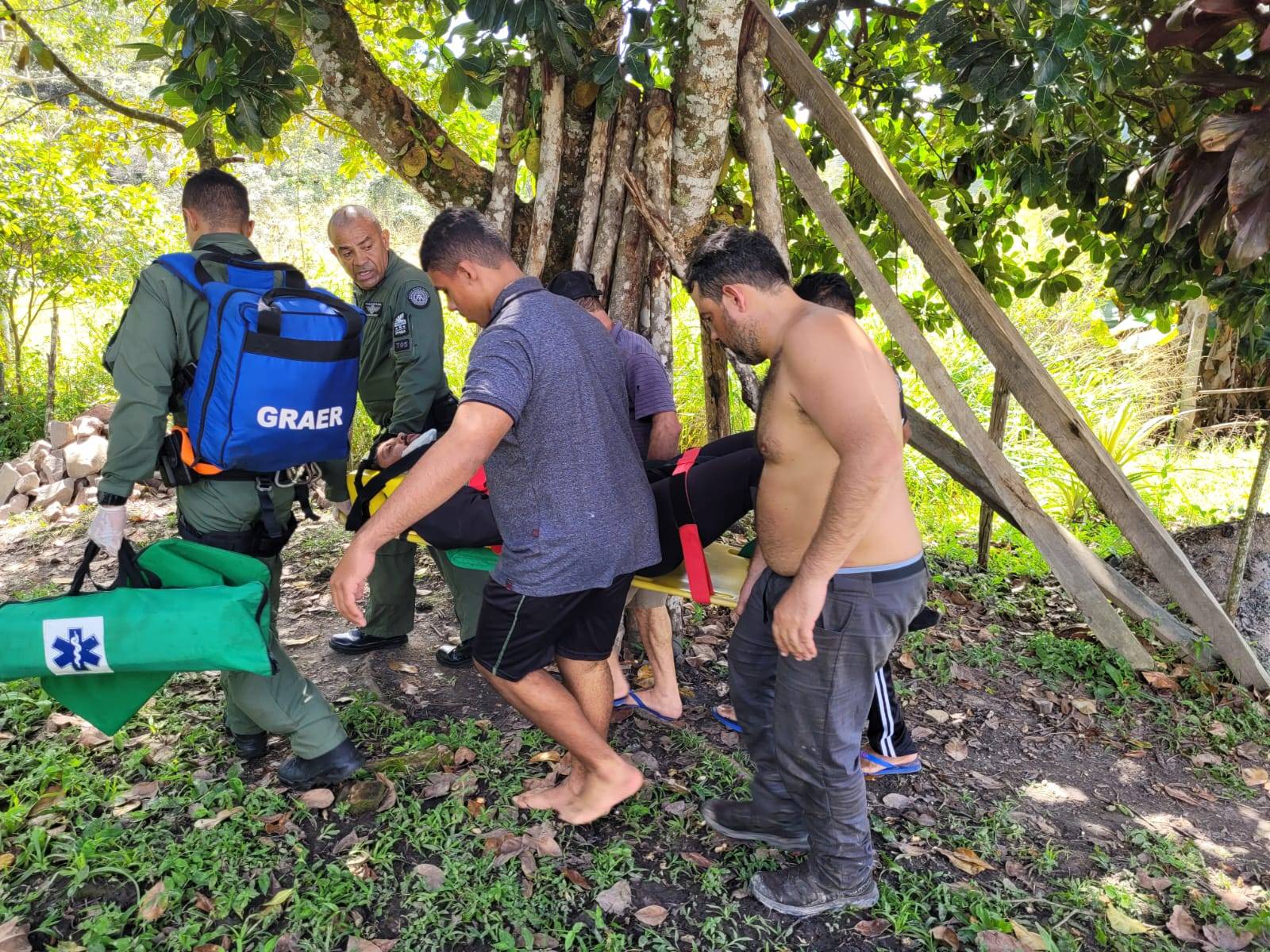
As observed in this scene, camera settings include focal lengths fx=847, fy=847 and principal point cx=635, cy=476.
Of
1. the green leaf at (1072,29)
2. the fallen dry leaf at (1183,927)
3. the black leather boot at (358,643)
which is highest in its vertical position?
the green leaf at (1072,29)

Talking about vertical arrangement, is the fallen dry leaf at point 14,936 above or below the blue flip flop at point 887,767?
below

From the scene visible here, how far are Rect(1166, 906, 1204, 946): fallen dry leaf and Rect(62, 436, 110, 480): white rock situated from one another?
7.72 m

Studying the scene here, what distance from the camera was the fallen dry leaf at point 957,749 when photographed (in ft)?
12.2

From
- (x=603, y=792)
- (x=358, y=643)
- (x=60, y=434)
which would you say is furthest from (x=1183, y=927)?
(x=60, y=434)

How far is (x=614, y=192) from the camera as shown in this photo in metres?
4.15

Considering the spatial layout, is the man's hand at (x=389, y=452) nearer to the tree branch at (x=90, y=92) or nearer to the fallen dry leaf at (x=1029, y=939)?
the tree branch at (x=90, y=92)

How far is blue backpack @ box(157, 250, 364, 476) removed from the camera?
9.26 ft

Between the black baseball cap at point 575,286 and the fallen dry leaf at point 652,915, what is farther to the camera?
the black baseball cap at point 575,286

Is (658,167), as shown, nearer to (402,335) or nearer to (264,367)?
(402,335)

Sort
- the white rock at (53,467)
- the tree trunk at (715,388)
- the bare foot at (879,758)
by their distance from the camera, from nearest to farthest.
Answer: the bare foot at (879,758) → the tree trunk at (715,388) → the white rock at (53,467)

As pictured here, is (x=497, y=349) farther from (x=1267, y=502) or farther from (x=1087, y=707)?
(x=1267, y=502)

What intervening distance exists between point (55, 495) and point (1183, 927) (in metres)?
7.94

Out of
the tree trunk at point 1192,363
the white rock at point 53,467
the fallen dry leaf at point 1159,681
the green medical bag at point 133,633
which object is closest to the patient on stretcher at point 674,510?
the green medical bag at point 133,633

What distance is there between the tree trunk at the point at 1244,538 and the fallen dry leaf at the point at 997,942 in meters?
2.86
